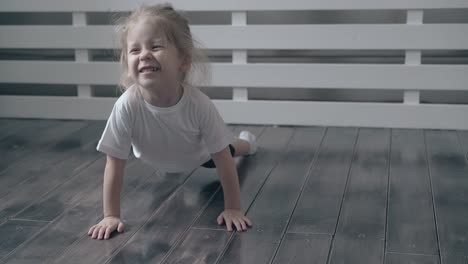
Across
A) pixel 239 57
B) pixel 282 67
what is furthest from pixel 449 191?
pixel 239 57

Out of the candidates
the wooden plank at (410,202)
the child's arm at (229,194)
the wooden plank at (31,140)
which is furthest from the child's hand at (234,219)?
the wooden plank at (31,140)

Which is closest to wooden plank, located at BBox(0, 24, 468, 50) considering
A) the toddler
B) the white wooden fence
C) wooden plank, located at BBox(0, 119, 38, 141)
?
the white wooden fence

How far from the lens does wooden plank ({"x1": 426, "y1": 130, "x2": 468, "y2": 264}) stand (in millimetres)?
1624

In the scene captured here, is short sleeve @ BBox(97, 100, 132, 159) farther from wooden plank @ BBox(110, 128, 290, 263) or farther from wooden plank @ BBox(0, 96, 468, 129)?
wooden plank @ BBox(0, 96, 468, 129)

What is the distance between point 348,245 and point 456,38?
4.47 ft

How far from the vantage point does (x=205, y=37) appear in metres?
2.88

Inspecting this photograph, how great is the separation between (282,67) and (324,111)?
25cm

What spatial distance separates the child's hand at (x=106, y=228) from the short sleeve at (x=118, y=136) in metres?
0.16

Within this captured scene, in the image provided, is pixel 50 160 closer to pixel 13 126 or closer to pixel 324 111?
pixel 13 126

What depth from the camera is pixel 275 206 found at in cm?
192

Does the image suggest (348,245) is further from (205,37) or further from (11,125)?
(11,125)

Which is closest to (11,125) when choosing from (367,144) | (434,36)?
(367,144)

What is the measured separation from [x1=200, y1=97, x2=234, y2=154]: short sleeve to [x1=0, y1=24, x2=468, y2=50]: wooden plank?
3.35ft

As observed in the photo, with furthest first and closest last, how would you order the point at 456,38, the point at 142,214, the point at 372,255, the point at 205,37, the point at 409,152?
the point at 205,37 → the point at 456,38 → the point at 409,152 → the point at 142,214 → the point at 372,255
